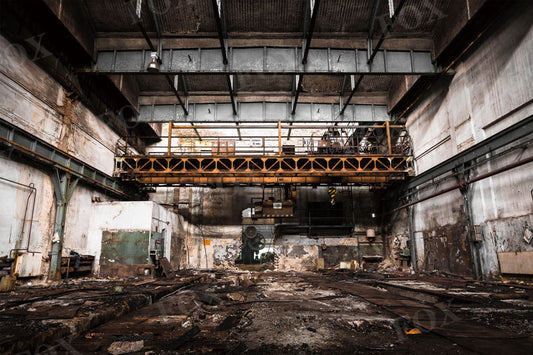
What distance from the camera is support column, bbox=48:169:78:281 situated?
1033 cm

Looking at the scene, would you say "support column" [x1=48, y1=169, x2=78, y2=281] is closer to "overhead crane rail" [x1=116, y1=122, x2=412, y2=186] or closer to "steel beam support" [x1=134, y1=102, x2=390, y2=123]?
"overhead crane rail" [x1=116, y1=122, x2=412, y2=186]

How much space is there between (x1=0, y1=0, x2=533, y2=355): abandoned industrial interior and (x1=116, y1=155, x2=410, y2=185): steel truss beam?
110 millimetres

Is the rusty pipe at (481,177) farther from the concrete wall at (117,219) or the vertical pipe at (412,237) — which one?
the concrete wall at (117,219)

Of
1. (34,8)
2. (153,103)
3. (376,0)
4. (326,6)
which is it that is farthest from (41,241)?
(376,0)

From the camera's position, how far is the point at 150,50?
1212 centimetres

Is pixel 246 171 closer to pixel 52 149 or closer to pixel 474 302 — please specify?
pixel 52 149

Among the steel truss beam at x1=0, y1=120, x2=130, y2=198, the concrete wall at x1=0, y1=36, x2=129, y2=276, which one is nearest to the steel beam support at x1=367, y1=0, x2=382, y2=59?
the concrete wall at x1=0, y1=36, x2=129, y2=276

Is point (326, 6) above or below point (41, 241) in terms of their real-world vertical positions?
above

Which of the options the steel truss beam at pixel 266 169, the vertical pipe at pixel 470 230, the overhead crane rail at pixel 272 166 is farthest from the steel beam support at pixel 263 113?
the vertical pipe at pixel 470 230

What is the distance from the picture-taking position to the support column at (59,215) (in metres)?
10.3

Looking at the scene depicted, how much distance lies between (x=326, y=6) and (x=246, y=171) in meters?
7.65

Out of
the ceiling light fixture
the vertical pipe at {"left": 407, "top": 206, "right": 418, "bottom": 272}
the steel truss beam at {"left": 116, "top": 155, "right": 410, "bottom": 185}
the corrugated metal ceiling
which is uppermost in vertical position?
the corrugated metal ceiling

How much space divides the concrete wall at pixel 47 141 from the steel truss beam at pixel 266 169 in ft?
8.22

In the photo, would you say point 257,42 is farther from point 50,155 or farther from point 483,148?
point 483,148
